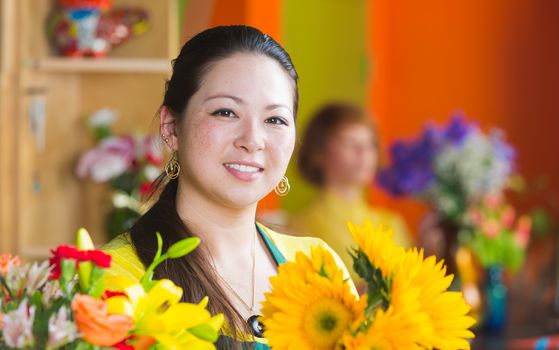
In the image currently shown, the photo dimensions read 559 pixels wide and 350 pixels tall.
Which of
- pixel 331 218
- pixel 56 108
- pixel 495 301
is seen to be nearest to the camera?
pixel 56 108

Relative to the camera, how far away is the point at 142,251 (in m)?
1.42

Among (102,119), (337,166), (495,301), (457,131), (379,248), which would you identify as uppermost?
(379,248)

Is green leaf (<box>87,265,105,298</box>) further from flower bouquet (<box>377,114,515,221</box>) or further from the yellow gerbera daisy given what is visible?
flower bouquet (<box>377,114,515,221</box>)

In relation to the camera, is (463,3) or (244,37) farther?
(463,3)

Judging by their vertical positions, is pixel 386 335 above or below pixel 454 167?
above

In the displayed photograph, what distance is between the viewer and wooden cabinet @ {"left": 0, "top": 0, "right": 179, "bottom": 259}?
8.91ft

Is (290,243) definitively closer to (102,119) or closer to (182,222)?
(182,222)

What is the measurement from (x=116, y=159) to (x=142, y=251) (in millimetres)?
1370

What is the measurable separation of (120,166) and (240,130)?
1409 mm

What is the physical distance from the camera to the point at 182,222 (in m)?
1.49

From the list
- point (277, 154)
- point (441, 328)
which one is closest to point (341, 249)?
point (277, 154)

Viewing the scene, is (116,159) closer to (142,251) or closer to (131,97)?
(131,97)

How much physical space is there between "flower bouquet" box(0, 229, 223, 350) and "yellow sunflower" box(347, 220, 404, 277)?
190 mm

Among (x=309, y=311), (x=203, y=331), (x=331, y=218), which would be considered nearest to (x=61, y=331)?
(x=203, y=331)
